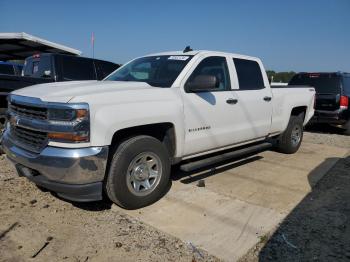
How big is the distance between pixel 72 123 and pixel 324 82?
9.09m

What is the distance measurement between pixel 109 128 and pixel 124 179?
65 centimetres

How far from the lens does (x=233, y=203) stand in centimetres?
455

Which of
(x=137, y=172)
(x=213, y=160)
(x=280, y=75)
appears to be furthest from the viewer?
(x=280, y=75)

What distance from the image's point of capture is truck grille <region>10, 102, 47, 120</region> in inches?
148

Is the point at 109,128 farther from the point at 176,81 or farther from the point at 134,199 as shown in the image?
the point at 176,81

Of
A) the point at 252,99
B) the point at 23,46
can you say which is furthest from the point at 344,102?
the point at 23,46

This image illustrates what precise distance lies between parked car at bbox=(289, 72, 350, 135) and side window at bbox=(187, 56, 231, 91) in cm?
606

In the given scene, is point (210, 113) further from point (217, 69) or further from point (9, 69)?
point (9, 69)

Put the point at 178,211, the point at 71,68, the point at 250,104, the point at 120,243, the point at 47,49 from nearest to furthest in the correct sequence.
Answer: the point at 120,243
the point at 178,211
the point at 250,104
the point at 71,68
the point at 47,49

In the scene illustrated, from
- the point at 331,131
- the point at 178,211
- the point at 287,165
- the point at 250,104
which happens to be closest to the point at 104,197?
the point at 178,211

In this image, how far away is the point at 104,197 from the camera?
4602 mm

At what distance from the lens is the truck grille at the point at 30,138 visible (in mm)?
3762

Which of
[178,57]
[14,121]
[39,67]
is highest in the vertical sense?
[178,57]

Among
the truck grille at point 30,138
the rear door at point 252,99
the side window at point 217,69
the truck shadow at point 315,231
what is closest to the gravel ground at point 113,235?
the truck shadow at point 315,231
